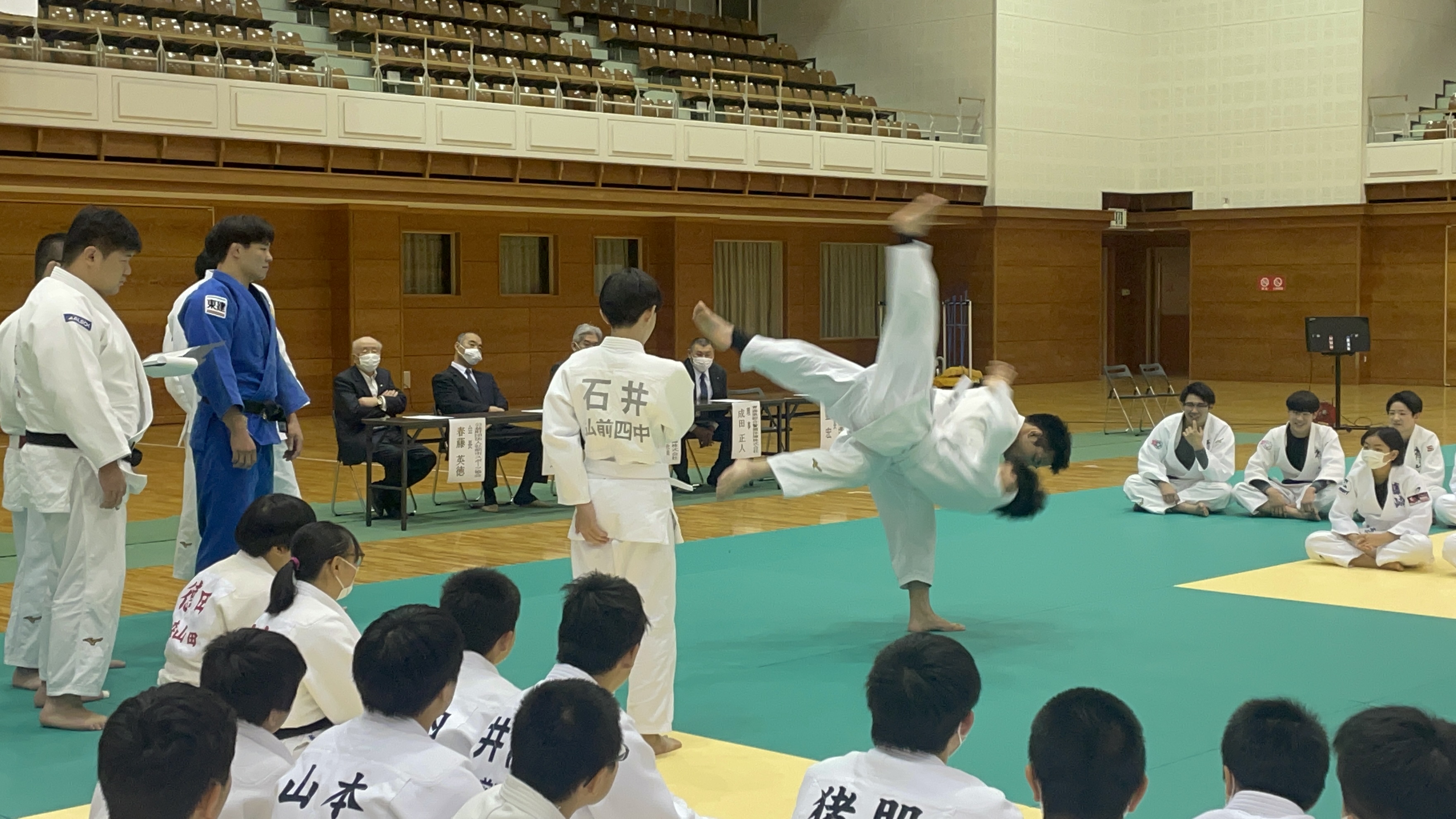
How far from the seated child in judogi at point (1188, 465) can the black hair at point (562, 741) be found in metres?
8.34

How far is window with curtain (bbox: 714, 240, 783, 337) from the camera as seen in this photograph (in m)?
21.4

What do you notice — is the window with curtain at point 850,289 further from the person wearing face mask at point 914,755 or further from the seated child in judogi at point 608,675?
the person wearing face mask at point 914,755

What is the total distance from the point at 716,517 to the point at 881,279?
1438 cm

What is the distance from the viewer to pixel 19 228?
48.9 feet

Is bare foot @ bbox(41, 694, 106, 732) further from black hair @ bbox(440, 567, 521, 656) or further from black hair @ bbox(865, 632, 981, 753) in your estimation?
black hair @ bbox(865, 632, 981, 753)

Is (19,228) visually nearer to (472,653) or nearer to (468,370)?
(468,370)

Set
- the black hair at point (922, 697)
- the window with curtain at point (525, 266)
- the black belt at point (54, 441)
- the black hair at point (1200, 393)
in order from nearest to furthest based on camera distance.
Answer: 1. the black hair at point (922, 697)
2. the black belt at point (54, 441)
3. the black hair at point (1200, 393)
4. the window with curtain at point (525, 266)

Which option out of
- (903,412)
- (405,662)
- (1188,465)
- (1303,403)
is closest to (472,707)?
(405,662)

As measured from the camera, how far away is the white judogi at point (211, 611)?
396 cm

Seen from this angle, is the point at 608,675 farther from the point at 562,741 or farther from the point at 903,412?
the point at 903,412

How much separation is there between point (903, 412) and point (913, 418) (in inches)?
2.2

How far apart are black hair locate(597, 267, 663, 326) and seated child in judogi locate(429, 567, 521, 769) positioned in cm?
146

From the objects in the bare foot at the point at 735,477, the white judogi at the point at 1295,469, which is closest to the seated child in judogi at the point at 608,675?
the bare foot at the point at 735,477

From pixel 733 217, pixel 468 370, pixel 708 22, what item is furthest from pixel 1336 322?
pixel 708 22
